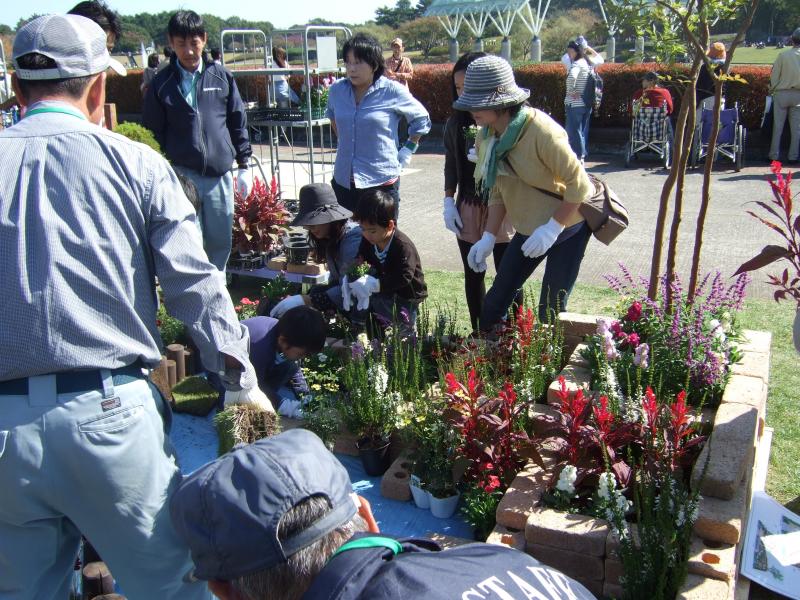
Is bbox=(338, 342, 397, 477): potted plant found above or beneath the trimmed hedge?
beneath

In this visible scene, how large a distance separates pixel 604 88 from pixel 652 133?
8.89 feet

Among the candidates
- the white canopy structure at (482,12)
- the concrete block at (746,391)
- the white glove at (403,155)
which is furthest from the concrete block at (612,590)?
the white canopy structure at (482,12)

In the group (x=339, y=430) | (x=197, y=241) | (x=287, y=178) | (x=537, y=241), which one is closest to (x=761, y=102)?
(x=287, y=178)

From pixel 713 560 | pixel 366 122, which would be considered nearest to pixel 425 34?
pixel 366 122

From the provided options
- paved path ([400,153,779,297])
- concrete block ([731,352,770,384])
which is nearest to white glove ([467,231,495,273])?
concrete block ([731,352,770,384])

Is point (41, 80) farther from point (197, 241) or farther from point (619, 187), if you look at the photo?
→ point (619, 187)

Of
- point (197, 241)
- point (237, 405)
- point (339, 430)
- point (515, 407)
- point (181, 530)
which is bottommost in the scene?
point (339, 430)

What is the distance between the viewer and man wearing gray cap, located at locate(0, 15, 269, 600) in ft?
5.90

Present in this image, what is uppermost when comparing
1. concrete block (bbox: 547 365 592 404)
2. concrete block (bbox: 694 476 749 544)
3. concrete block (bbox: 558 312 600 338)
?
concrete block (bbox: 558 312 600 338)

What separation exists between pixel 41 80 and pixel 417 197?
818cm

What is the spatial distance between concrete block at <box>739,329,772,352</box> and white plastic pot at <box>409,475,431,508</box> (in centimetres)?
169

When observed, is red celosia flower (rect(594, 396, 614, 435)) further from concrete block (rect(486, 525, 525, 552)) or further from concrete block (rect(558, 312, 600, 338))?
concrete block (rect(558, 312, 600, 338))

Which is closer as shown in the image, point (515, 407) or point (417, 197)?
point (515, 407)

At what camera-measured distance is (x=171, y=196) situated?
1957mm
